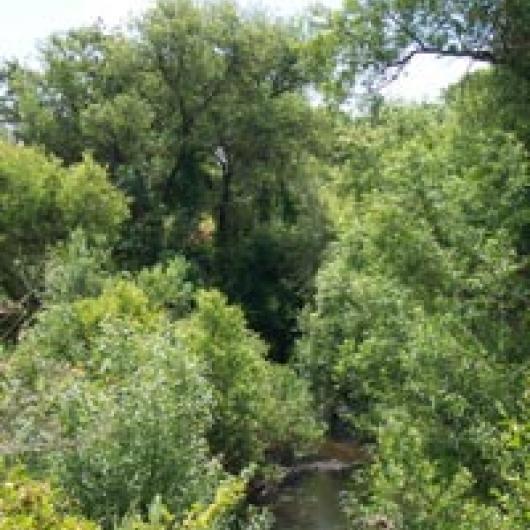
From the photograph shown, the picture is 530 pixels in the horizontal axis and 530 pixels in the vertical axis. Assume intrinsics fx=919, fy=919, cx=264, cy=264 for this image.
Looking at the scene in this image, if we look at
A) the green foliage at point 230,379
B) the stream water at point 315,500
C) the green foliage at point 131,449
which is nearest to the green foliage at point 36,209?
the green foliage at point 230,379

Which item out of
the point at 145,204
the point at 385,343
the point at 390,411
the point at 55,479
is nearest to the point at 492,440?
the point at 390,411

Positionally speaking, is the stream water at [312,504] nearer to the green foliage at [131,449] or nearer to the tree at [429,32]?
the green foliage at [131,449]

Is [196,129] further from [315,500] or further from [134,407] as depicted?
[134,407]

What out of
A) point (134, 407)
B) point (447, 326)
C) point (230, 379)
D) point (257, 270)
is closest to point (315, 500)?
point (230, 379)

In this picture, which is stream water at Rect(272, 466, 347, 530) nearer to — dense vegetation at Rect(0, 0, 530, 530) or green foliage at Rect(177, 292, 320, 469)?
dense vegetation at Rect(0, 0, 530, 530)

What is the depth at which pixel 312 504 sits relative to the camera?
85.8ft

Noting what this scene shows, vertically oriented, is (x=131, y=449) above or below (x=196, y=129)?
below

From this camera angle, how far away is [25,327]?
22.8m

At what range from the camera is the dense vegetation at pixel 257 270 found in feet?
42.6

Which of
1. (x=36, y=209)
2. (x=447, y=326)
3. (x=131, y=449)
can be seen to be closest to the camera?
(x=131, y=449)

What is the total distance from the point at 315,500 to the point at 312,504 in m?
0.38

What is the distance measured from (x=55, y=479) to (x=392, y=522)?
15.8 feet

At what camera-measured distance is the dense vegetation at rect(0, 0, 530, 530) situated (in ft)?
42.6

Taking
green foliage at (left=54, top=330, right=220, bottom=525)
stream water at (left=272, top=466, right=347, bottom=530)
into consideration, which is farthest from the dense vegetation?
stream water at (left=272, top=466, right=347, bottom=530)
